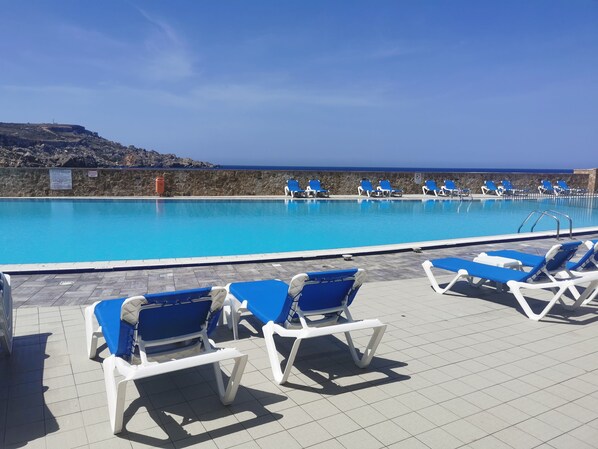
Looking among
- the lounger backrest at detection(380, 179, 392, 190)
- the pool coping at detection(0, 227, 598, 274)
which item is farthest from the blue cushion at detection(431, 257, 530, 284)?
the lounger backrest at detection(380, 179, 392, 190)

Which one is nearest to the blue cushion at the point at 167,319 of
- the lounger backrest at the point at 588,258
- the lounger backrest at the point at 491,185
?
the lounger backrest at the point at 588,258

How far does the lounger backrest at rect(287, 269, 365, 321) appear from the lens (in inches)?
133

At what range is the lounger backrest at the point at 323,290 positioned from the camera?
11.1 ft

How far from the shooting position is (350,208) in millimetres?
18109

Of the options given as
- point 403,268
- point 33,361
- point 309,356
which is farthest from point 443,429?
point 403,268

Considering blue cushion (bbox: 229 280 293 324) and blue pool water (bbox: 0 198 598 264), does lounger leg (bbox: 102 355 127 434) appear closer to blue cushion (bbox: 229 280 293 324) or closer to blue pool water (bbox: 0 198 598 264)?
blue cushion (bbox: 229 280 293 324)

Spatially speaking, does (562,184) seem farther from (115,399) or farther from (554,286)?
(115,399)

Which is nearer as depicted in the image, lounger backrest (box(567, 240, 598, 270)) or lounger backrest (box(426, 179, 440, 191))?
lounger backrest (box(567, 240, 598, 270))

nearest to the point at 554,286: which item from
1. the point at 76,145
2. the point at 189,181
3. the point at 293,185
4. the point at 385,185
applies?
the point at 293,185

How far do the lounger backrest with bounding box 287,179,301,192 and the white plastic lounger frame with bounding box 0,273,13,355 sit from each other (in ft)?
55.0

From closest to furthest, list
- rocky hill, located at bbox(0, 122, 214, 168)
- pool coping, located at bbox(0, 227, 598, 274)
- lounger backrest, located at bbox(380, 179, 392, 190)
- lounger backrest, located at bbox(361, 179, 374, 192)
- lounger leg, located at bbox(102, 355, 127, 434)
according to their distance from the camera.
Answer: lounger leg, located at bbox(102, 355, 127, 434), pool coping, located at bbox(0, 227, 598, 274), lounger backrest, located at bbox(361, 179, 374, 192), lounger backrest, located at bbox(380, 179, 392, 190), rocky hill, located at bbox(0, 122, 214, 168)

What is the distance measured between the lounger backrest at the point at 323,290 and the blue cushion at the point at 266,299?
0.08 meters

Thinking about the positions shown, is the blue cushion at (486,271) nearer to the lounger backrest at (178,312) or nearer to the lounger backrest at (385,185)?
the lounger backrest at (178,312)

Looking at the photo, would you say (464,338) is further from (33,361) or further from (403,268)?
(33,361)
